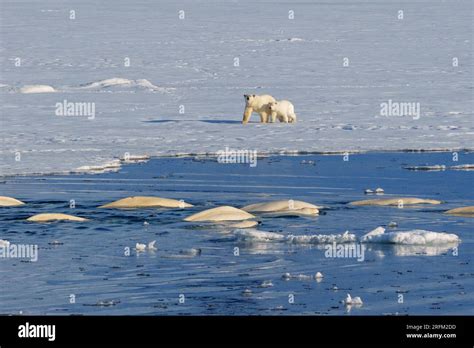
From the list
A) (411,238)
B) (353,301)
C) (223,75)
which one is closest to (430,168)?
(411,238)

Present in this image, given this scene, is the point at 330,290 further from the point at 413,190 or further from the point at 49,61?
the point at 49,61

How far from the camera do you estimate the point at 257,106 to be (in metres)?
27.3

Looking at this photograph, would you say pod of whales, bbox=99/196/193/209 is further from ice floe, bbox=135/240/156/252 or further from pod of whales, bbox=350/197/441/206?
ice floe, bbox=135/240/156/252

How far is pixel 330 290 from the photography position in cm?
1123

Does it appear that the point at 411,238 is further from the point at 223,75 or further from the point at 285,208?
the point at 223,75

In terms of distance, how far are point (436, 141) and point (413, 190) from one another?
6423 mm

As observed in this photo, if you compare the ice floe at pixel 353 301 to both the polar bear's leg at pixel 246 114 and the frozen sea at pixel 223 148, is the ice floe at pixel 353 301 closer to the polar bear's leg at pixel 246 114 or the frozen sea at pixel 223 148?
the frozen sea at pixel 223 148

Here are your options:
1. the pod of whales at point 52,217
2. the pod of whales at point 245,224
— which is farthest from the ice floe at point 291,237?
the pod of whales at point 52,217

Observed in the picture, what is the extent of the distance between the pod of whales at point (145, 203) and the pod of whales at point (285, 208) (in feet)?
3.25

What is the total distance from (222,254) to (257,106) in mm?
14555

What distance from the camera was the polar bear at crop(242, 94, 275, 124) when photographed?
27.0 meters
